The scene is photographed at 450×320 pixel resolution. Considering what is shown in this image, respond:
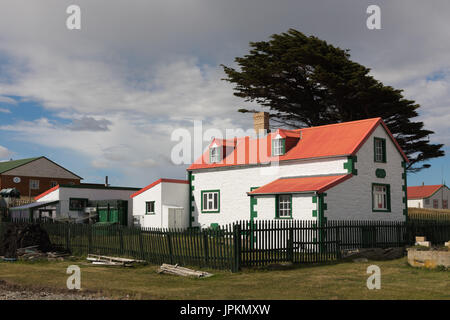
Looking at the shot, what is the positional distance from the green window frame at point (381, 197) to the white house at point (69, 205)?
1912 centimetres

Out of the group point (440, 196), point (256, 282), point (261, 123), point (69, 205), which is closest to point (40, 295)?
point (256, 282)

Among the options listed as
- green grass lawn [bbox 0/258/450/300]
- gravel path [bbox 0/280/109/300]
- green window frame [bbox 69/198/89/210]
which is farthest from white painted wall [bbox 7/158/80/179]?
gravel path [bbox 0/280/109/300]

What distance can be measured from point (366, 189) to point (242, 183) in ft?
26.8

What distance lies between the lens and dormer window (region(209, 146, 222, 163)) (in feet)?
113

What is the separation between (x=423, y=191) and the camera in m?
85.4

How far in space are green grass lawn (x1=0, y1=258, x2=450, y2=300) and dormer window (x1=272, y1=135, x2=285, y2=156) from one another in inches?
460

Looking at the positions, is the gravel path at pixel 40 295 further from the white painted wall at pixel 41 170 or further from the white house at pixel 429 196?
the white house at pixel 429 196

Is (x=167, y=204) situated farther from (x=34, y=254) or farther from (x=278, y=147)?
(x=34, y=254)

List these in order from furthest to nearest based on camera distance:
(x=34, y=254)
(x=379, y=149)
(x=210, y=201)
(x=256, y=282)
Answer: (x=210, y=201)
(x=379, y=149)
(x=34, y=254)
(x=256, y=282)

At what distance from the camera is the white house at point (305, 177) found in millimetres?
25438
